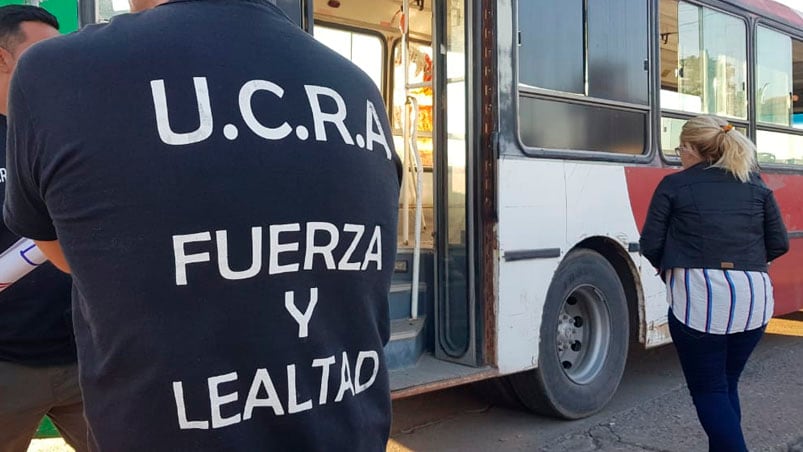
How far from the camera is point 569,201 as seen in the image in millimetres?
4508

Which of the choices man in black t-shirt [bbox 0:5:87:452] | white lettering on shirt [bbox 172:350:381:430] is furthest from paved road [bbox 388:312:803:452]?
white lettering on shirt [bbox 172:350:381:430]

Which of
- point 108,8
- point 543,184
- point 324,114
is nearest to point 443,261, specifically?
point 543,184

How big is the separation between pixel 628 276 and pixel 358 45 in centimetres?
282

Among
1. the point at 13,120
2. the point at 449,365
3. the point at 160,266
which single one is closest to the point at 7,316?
the point at 13,120

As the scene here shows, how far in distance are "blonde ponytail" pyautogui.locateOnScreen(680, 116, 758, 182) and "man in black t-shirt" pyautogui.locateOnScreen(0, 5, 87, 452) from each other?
258 cm

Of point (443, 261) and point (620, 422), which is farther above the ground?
point (443, 261)

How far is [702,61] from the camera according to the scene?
5.67 m

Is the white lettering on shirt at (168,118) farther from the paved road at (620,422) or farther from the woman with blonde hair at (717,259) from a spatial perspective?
the paved road at (620,422)

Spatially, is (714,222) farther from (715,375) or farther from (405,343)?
(405,343)

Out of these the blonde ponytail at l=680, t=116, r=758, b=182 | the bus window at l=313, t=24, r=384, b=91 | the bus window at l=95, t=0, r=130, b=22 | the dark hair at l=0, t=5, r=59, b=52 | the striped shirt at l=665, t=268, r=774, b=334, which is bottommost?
the striped shirt at l=665, t=268, r=774, b=334

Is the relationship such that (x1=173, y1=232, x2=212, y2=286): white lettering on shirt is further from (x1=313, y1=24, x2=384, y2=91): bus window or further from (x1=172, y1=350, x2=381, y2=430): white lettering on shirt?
(x1=313, y1=24, x2=384, y2=91): bus window

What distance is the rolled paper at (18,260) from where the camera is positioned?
5.79 feet

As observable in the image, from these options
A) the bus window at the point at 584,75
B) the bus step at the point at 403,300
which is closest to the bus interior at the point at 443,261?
the bus step at the point at 403,300

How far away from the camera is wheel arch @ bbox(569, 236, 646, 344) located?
193 inches
